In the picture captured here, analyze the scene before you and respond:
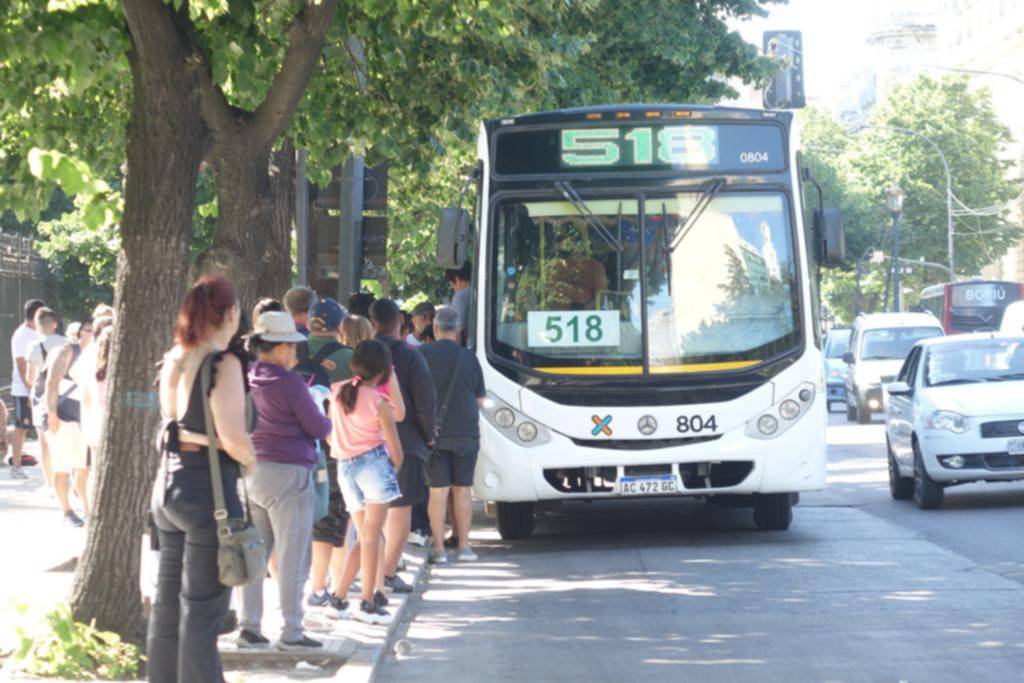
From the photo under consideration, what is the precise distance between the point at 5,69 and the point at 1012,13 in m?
87.5

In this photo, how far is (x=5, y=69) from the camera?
1177 cm

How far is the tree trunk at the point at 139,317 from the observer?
8.88m

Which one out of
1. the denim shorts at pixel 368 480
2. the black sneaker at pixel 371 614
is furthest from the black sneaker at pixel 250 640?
the denim shorts at pixel 368 480

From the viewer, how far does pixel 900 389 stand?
18.3 metres

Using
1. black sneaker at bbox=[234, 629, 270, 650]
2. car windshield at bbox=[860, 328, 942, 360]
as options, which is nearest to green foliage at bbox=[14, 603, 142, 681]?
black sneaker at bbox=[234, 629, 270, 650]

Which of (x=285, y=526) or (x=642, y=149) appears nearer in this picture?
(x=285, y=526)

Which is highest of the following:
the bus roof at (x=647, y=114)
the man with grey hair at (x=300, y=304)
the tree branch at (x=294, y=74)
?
the bus roof at (x=647, y=114)

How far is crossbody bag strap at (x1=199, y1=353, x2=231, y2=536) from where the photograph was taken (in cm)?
680

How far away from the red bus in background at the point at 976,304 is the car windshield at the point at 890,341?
779 inches

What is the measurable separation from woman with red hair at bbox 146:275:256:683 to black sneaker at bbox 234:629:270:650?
2033 mm

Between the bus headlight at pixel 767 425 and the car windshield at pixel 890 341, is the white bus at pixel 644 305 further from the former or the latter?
the car windshield at pixel 890 341

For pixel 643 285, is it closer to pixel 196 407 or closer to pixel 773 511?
pixel 773 511

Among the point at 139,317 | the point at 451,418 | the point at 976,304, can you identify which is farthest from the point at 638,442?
the point at 976,304

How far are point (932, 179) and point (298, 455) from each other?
84386 millimetres
